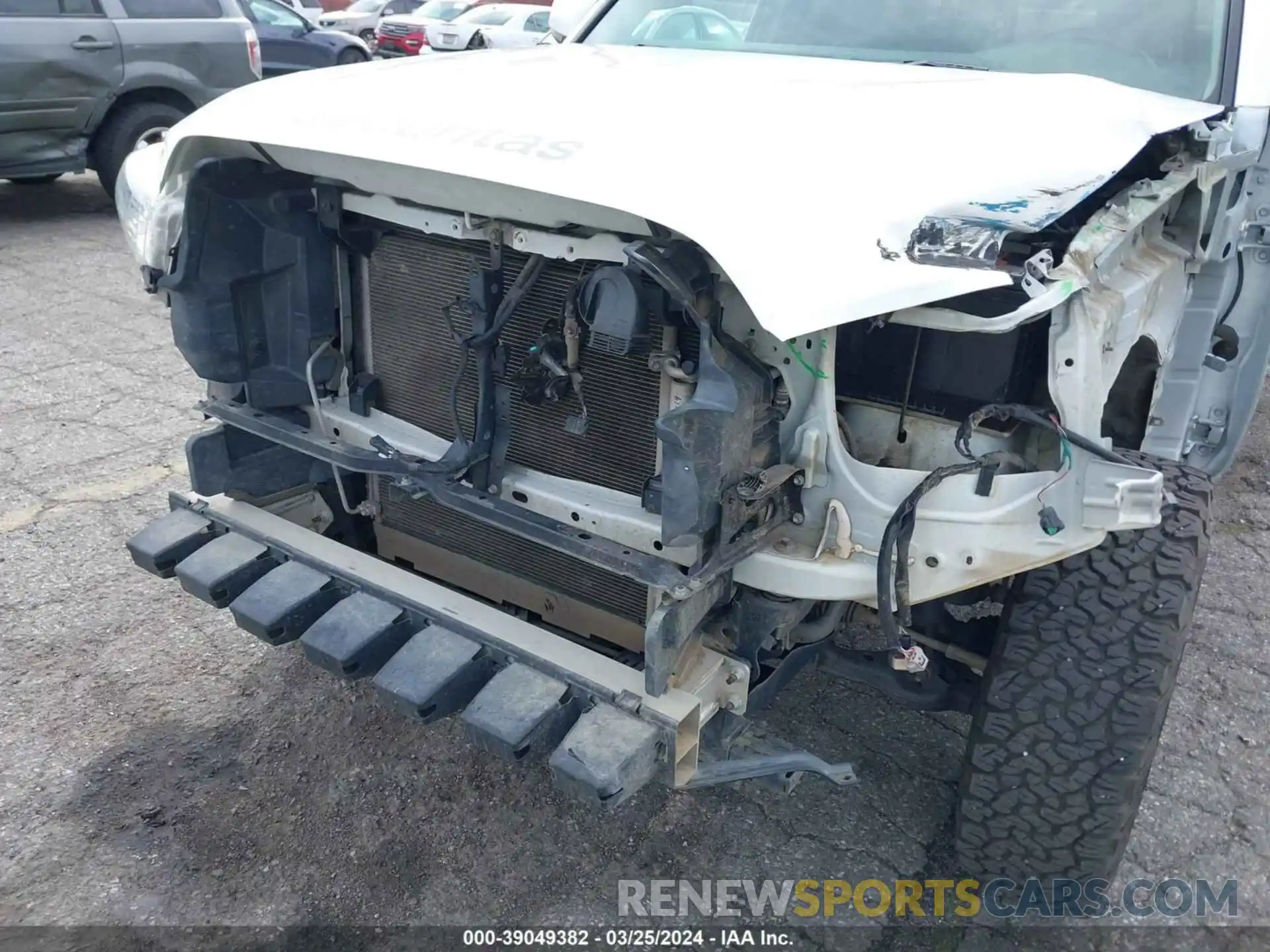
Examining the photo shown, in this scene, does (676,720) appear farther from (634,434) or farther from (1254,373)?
(1254,373)

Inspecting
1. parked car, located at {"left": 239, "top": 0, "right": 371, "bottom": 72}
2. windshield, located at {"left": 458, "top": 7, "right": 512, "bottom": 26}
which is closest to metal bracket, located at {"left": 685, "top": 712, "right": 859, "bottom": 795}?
parked car, located at {"left": 239, "top": 0, "right": 371, "bottom": 72}

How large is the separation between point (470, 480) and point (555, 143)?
816 millimetres

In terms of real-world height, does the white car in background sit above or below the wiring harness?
above

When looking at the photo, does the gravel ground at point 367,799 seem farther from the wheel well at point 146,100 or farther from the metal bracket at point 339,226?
the wheel well at point 146,100

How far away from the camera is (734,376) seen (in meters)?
1.85

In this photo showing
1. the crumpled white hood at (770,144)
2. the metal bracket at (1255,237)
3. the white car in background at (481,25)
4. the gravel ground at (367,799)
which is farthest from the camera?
the white car in background at (481,25)

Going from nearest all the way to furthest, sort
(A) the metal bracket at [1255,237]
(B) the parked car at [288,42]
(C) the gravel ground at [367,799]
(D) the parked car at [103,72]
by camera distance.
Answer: (C) the gravel ground at [367,799] < (A) the metal bracket at [1255,237] < (D) the parked car at [103,72] < (B) the parked car at [288,42]

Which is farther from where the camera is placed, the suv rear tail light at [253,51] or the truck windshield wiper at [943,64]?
the suv rear tail light at [253,51]

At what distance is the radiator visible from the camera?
220 centimetres

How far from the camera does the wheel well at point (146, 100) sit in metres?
7.43

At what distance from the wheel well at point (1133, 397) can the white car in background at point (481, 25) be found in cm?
1377

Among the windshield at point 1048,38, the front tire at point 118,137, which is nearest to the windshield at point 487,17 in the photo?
the front tire at point 118,137

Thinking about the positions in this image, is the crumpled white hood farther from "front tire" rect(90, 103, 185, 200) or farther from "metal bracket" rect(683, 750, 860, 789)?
"front tire" rect(90, 103, 185, 200)

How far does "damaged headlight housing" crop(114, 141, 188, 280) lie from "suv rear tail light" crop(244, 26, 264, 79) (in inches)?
240
